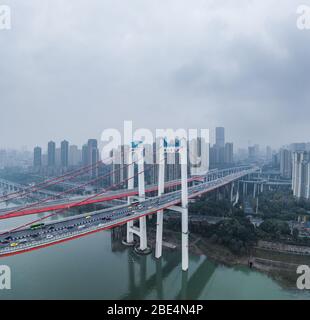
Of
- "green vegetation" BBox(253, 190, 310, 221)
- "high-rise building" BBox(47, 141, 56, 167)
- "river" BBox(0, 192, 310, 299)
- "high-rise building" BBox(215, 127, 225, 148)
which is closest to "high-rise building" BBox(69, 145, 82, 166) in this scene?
"high-rise building" BBox(47, 141, 56, 167)

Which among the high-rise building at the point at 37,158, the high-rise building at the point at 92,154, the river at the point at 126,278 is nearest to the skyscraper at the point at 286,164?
the river at the point at 126,278

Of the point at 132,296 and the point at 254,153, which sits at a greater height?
the point at 254,153

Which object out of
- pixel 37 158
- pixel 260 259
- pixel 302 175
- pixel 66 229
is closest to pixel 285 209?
pixel 302 175

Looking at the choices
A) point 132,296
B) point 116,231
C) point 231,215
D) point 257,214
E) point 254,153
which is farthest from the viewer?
point 254,153

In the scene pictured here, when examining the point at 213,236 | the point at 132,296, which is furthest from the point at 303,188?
the point at 132,296

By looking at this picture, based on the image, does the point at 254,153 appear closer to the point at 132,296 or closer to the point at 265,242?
the point at 265,242

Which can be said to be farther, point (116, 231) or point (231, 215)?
point (231, 215)

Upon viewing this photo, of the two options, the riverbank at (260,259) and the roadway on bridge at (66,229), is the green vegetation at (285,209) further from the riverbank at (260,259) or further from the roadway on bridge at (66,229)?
the roadway on bridge at (66,229)

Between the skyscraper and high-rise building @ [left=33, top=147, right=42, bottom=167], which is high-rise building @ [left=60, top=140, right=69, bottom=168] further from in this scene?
the skyscraper
